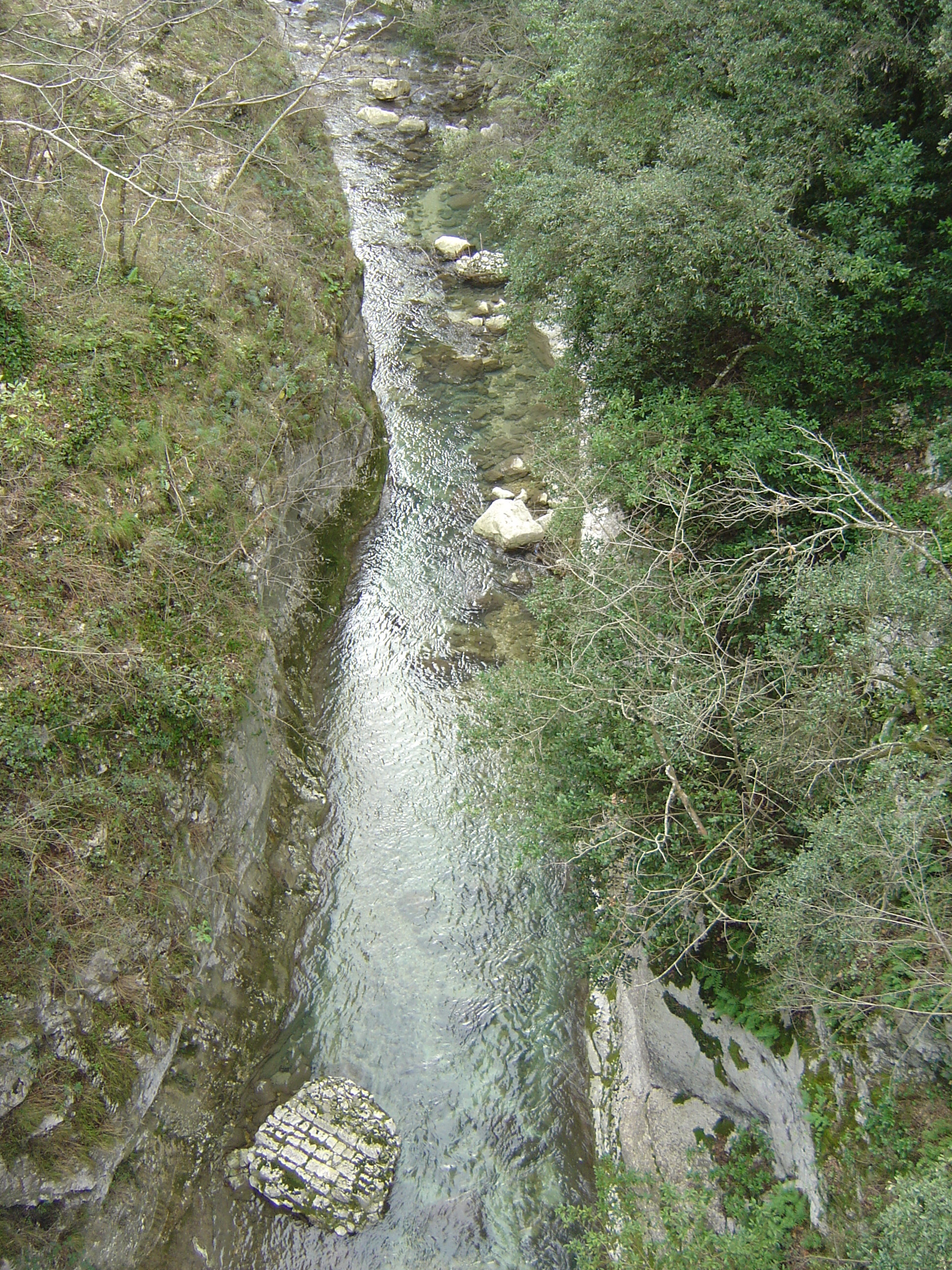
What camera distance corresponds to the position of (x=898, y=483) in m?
9.78

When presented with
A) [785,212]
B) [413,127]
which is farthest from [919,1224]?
[413,127]

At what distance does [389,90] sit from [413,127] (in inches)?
88.9

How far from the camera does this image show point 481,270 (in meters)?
19.6

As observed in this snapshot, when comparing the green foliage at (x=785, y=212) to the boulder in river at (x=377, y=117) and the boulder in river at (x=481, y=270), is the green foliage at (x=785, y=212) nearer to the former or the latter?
the boulder in river at (x=481, y=270)

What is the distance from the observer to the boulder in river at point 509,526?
14.2 meters

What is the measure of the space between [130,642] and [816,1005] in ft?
24.9

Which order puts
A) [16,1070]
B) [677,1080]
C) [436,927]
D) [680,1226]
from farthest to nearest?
1. [436,927]
2. [677,1080]
3. [680,1226]
4. [16,1070]

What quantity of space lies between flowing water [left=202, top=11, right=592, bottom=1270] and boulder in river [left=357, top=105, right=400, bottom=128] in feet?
44.5

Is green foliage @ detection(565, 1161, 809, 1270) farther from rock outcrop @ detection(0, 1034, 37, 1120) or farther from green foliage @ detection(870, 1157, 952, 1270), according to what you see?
rock outcrop @ detection(0, 1034, 37, 1120)

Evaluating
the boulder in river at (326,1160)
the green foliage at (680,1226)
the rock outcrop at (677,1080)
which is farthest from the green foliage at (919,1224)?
the boulder in river at (326,1160)

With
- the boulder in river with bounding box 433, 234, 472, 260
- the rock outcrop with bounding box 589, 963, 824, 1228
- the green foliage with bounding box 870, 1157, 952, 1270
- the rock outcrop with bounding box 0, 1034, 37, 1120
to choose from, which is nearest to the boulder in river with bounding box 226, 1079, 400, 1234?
the rock outcrop with bounding box 589, 963, 824, 1228

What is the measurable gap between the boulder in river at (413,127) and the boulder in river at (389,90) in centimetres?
156

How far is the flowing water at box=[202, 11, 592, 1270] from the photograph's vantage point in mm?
8031

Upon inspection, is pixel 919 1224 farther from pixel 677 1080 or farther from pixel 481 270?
pixel 481 270
